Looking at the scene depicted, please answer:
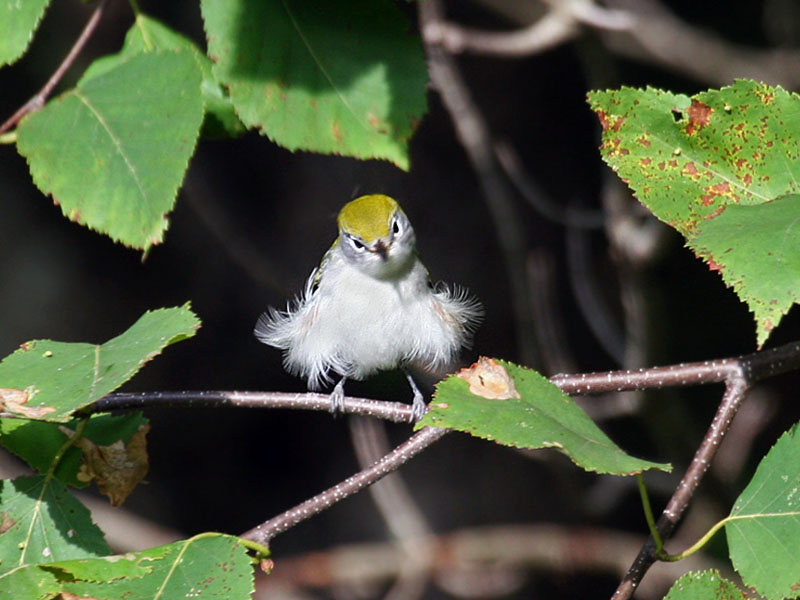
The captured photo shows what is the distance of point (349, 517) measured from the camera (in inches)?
221

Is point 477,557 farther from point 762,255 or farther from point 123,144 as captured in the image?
point 762,255

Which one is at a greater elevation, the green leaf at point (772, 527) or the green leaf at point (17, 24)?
the green leaf at point (17, 24)

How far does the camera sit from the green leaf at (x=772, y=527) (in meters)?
1.36

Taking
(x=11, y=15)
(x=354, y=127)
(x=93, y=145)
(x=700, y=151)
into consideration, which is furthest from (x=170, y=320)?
(x=700, y=151)

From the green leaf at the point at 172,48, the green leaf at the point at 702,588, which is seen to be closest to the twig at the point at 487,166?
the green leaf at the point at 172,48

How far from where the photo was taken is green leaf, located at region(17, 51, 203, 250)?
166 centimetres

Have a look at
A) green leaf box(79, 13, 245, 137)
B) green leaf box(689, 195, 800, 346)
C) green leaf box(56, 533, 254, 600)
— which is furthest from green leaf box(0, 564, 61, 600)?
green leaf box(689, 195, 800, 346)

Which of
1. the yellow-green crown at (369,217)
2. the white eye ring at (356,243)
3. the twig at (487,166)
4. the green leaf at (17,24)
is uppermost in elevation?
the twig at (487,166)

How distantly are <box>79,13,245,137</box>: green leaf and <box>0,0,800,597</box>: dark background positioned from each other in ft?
8.63

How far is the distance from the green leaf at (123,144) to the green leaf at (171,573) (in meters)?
0.52

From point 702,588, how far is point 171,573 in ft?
2.54

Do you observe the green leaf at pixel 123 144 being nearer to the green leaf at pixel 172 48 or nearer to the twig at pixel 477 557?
the green leaf at pixel 172 48

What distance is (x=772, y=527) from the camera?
56.3 inches

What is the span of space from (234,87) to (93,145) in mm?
271
